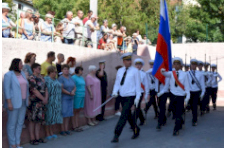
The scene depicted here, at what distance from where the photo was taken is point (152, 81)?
11805 millimetres

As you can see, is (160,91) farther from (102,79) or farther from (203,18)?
(203,18)

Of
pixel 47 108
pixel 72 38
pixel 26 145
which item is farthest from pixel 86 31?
pixel 26 145

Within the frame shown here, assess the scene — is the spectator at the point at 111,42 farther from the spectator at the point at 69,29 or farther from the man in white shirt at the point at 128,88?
the man in white shirt at the point at 128,88

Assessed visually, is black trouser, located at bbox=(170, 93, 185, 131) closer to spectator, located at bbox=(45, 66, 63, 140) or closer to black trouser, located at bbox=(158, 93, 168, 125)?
black trouser, located at bbox=(158, 93, 168, 125)

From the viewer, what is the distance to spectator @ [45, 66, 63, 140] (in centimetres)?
857

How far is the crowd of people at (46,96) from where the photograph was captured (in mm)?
7387

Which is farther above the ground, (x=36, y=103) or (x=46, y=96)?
(x=46, y=96)

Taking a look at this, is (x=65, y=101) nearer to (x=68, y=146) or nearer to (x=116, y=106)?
(x=68, y=146)

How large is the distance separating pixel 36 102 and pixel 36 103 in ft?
0.07

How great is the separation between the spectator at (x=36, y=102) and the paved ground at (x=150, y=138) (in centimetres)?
34

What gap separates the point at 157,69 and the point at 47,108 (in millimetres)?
2889

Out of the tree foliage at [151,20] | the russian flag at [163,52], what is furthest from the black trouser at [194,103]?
the tree foliage at [151,20]

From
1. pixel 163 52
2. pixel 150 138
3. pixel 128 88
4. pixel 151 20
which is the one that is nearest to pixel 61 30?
pixel 163 52

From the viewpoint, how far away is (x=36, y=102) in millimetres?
8055
